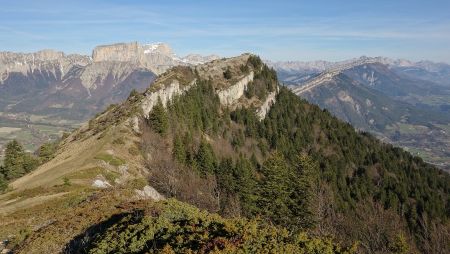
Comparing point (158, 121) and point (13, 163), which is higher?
point (158, 121)

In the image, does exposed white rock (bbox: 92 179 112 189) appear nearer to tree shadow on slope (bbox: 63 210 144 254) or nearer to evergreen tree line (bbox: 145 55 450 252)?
evergreen tree line (bbox: 145 55 450 252)

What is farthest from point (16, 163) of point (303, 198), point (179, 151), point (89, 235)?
point (89, 235)

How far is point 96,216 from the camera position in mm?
37094

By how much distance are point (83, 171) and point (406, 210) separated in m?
126

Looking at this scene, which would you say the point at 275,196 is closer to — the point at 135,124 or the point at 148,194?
the point at 148,194

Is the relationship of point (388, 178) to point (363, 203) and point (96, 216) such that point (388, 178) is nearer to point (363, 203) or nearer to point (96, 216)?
point (363, 203)

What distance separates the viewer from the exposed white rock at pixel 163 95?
4717 inches

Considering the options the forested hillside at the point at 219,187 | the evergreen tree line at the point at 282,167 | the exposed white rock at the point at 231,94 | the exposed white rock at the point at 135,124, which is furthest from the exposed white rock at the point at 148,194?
the exposed white rock at the point at 231,94

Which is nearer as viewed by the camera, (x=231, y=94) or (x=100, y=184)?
(x=100, y=184)

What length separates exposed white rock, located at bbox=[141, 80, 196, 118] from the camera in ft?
393

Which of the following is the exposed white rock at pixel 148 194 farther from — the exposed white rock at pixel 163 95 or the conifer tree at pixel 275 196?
the exposed white rock at pixel 163 95

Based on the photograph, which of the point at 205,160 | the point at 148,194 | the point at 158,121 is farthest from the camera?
the point at 158,121

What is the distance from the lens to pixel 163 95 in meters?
134

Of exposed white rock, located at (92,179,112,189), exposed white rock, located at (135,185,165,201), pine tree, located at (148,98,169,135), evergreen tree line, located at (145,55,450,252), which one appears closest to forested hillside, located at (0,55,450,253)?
pine tree, located at (148,98,169,135)
